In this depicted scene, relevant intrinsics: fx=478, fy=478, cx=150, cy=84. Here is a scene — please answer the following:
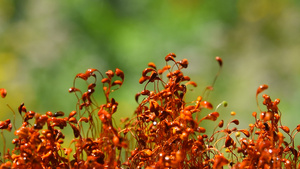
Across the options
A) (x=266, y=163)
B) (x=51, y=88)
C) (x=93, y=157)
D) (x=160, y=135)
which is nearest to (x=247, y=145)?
(x=266, y=163)

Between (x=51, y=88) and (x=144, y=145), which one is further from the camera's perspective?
(x=51, y=88)

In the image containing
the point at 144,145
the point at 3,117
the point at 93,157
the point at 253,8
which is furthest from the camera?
the point at 253,8

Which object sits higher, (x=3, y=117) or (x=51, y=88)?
(x=51, y=88)

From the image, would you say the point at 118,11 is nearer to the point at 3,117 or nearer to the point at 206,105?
the point at 3,117

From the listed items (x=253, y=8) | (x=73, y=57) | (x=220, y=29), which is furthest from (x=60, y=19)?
(x=253, y=8)

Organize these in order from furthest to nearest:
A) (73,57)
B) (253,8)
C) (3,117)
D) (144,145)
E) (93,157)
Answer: (253,8)
(73,57)
(3,117)
(144,145)
(93,157)

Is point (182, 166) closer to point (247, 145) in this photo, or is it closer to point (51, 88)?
point (247, 145)

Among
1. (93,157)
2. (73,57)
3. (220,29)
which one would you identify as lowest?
(93,157)
